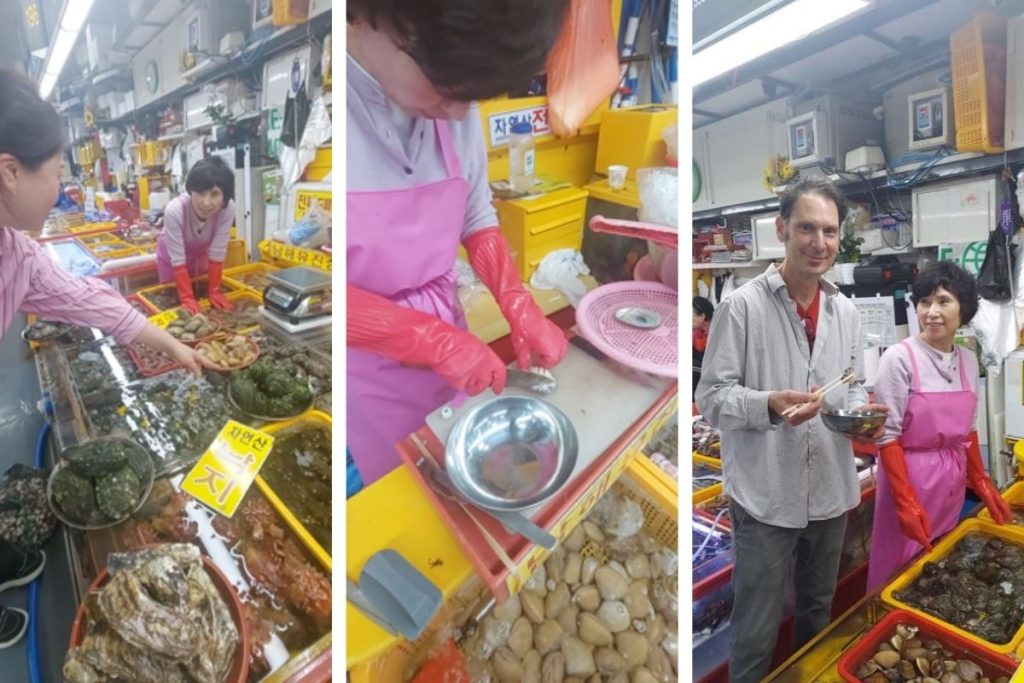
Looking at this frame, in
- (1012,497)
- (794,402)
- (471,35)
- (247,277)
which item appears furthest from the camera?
(1012,497)

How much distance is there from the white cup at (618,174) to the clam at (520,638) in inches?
38.0

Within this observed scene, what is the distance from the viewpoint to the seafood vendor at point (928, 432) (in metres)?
1.30

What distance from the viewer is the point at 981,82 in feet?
3.92

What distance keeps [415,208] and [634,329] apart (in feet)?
1.74

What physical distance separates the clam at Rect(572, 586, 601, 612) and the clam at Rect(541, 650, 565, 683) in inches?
4.5

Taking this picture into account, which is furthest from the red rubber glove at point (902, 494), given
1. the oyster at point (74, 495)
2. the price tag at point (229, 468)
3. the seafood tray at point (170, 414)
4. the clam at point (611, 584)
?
the oyster at point (74, 495)

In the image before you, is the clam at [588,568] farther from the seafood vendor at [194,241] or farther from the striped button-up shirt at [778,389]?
the seafood vendor at [194,241]

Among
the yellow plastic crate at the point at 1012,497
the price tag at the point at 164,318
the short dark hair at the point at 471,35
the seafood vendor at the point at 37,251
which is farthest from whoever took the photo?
the yellow plastic crate at the point at 1012,497

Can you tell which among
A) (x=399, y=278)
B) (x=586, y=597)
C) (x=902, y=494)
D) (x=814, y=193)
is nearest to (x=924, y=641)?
(x=902, y=494)

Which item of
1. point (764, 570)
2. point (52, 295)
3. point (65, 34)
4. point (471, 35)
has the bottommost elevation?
point (764, 570)

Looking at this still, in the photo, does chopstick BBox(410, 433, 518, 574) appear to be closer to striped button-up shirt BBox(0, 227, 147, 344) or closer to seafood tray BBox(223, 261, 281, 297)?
seafood tray BBox(223, 261, 281, 297)

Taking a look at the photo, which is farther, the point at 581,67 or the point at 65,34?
the point at 65,34

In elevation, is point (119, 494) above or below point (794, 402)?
below

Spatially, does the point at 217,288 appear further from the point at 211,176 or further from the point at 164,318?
the point at 211,176
